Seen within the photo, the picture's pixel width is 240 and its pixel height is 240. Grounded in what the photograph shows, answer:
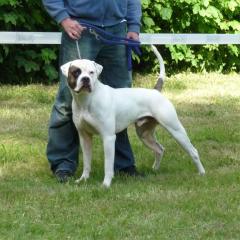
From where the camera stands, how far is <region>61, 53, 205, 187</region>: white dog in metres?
6.06

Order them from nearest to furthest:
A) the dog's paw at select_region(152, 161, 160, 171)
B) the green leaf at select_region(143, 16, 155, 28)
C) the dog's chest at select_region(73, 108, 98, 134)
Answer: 1. the dog's chest at select_region(73, 108, 98, 134)
2. the dog's paw at select_region(152, 161, 160, 171)
3. the green leaf at select_region(143, 16, 155, 28)

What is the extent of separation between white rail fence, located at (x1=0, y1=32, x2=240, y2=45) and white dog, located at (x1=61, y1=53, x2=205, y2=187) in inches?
145

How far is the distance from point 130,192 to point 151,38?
16.9 feet

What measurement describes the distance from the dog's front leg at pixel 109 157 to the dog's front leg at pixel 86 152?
0.98 ft

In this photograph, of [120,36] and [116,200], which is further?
[120,36]

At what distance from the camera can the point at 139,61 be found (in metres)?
13.2

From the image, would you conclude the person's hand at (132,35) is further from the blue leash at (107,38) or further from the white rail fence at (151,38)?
the white rail fence at (151,38)

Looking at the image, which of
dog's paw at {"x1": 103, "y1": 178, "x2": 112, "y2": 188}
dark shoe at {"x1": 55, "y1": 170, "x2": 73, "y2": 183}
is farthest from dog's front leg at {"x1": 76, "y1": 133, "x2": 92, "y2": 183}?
dog's paw at {"x1": 103, "y1": 178, "x2": 112, "y2": 188}

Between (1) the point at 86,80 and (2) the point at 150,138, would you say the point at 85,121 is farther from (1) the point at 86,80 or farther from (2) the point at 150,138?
(2) the point at 150,138

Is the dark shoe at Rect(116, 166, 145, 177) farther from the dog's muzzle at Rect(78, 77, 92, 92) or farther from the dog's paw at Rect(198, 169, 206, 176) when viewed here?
the dog's muzzle at Rect(78, 77, 92, 92)

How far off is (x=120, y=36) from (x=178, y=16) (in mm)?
6647

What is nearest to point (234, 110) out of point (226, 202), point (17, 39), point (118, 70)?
point (17, 39)

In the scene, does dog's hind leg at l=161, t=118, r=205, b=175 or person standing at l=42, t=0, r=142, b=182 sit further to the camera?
dog's hind leg at l=161, t=118, r=205, b=175

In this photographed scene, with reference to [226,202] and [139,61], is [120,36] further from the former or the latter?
[139,61]
